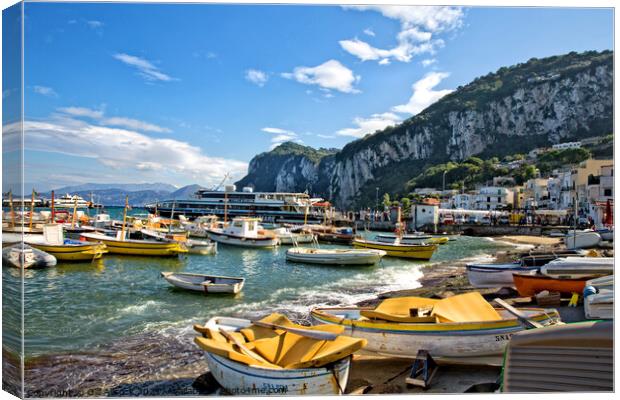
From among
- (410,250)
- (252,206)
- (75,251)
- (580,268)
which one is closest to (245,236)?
(410,250)

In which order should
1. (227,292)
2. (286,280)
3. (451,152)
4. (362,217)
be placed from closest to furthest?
(227,292), (286,280), (362,217), (451,152)

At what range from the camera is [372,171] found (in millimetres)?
76375

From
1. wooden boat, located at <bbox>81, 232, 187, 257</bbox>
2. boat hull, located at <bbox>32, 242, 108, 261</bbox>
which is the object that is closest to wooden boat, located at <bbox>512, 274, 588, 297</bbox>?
wooden boat, located at <bbox>81, 232, 187, 257</bbox>

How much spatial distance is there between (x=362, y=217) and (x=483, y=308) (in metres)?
45.0

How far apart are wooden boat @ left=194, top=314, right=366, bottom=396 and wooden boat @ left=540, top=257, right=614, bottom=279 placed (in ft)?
18.2

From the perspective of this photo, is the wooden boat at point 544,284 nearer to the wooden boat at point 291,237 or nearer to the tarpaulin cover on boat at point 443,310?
the tarpaulin cover on boat at point 443,310

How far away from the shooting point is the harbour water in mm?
6527

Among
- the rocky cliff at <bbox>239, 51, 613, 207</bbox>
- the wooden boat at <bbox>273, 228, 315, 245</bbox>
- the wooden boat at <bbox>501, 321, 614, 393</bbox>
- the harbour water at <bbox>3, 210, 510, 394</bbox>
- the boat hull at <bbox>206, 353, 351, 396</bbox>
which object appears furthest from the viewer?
the rocky cliff at <bbox>239, 51, 613, 207</bbox>

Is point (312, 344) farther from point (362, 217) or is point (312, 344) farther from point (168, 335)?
point (362, 217)

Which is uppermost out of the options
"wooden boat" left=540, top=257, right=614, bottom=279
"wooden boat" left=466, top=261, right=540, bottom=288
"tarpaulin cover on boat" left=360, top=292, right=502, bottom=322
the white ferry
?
the white ferry

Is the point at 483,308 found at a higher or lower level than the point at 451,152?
lower

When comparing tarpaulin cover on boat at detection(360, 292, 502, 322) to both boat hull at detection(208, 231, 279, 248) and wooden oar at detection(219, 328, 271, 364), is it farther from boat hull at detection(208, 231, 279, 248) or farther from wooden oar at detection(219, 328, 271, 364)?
boat hull at detection(208, 231, 279, 248)

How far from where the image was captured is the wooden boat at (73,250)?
552 inches

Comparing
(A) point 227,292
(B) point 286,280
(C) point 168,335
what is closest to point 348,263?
(B) point 286,280
